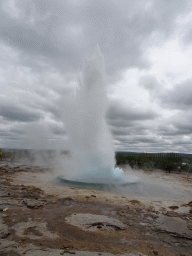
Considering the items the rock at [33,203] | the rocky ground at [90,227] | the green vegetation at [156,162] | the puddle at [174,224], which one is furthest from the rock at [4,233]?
the green vegetation at [156,162]

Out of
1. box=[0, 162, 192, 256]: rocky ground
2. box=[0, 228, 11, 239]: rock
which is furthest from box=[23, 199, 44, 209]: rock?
box=[0, 228, 11, 239]: rock

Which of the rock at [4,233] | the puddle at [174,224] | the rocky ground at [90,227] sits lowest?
the puddle at [174,224]

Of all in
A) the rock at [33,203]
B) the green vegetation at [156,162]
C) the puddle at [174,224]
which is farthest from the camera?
the green vegetation at [156,162]

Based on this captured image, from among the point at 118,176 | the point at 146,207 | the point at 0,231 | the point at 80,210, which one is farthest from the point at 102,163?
the point at 0,231

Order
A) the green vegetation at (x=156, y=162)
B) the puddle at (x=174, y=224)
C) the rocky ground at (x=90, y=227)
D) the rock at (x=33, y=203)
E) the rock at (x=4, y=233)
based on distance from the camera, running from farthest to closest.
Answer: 1. the green vegetation at (x=156, y=162)
2. the rock at (x=33, y=203)
3. the puddle at (x=174, y=224)
4. the rock at (x=4, y=233)
5. the rocky ground at (x=90, y=227)

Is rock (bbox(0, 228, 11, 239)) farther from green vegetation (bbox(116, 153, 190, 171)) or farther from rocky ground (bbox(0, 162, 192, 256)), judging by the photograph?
green vegetation (bbox(116, 153, 190, 171))

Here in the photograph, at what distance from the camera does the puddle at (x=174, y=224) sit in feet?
16.5

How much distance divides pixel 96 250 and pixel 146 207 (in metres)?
4.18

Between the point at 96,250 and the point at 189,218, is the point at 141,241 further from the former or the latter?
the point at 189,218

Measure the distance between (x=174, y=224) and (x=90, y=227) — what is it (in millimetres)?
2830

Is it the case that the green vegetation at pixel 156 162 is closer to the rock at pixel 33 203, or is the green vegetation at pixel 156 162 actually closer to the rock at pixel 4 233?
the rock at pixel 33 203

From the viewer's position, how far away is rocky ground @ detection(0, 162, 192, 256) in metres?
3.60

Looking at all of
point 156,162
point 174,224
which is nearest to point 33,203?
point 174,224

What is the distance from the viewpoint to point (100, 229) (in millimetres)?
4656
